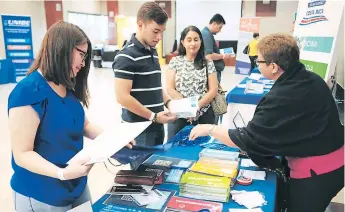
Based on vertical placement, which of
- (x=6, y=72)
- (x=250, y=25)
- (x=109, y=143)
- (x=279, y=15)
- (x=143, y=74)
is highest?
(x=279, y=15)

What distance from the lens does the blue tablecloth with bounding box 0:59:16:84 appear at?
302 inches

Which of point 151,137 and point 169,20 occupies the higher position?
point 169,20

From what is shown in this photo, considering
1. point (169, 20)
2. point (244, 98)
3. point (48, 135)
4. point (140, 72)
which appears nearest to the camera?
point (48, 135)

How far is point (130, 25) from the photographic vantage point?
1287 cm

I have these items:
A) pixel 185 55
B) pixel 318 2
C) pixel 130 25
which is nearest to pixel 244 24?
pixel 130 25

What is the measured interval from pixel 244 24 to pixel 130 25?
5.25m

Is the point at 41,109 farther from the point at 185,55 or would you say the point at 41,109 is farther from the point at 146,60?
the point at 185,55

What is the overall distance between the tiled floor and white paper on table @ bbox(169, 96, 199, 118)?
2.93 ft

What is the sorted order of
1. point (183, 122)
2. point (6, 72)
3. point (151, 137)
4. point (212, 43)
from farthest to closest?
point (6, 72) → point (212, 43) → point (183, 122) → point (151, 137)

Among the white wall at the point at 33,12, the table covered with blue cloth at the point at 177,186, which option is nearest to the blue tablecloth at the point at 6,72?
the white wall at the point at 33,12

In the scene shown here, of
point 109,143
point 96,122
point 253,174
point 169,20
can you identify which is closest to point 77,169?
point 109,143

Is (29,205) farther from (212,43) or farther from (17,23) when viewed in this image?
(17,23)

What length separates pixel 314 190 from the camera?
133cm

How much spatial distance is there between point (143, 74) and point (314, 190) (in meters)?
1.04
